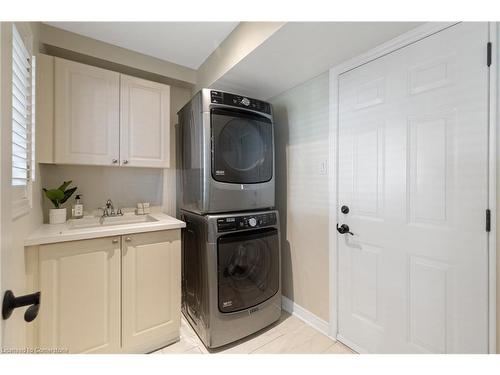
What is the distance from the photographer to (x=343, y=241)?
160 cm

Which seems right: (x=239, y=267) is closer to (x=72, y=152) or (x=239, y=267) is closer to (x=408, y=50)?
(x=72, y=152)

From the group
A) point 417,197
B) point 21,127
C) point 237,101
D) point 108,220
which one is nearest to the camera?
point 21,127

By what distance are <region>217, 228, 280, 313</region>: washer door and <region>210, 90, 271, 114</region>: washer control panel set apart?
39.3 inches

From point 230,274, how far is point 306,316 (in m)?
0.84

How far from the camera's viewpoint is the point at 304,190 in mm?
1907

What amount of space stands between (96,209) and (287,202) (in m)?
1.70

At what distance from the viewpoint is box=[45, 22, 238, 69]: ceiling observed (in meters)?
1.54

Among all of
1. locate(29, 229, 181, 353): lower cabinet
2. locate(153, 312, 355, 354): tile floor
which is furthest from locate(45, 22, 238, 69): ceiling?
locate(153, 312, 355, 354): tile floor

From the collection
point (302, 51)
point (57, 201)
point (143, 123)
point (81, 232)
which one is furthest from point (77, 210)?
point (302, 51)

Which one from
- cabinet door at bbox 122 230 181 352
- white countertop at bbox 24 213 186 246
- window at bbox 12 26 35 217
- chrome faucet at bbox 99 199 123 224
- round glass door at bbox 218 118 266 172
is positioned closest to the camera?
window at bbox 12 26 35 217

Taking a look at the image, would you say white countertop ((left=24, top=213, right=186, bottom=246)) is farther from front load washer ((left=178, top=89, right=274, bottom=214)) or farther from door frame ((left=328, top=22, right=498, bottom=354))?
door frame ((left=328, top=22, right=498, bottom=354))

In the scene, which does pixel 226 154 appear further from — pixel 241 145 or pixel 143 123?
pixel 143 123

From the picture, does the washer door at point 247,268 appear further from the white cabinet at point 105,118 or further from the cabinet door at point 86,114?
the cabinet door at point 86,114

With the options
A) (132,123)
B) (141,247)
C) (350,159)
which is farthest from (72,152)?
(350,159)
